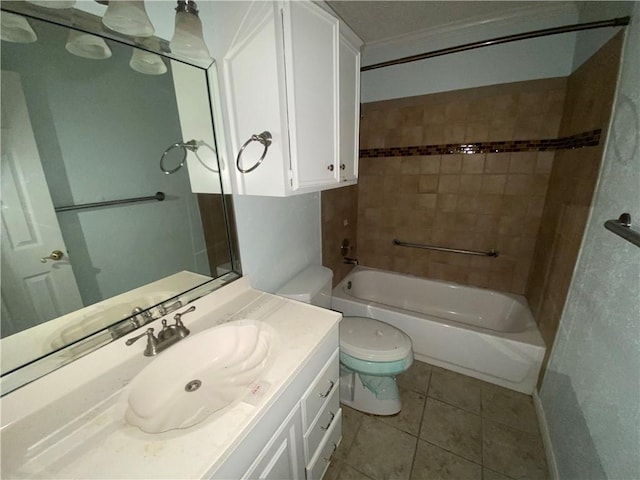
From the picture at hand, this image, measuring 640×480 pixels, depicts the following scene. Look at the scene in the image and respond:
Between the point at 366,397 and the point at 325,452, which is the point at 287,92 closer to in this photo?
the point at 325,452

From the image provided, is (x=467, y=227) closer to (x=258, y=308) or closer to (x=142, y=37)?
(x=258, y=308)

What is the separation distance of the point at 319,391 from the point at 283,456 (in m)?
0.24

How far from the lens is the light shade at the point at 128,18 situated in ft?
2.47

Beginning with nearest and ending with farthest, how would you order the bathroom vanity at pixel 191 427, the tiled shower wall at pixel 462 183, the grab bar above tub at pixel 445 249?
1. the bathroom vanity at pixel 191 427
2. the tiled shower wall at pixel 462 183
3. the grab bar above tub at pixel 445 249

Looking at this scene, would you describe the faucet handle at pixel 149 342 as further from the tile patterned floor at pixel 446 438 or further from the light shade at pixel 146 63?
the tile patterned floor at pixel 446 438

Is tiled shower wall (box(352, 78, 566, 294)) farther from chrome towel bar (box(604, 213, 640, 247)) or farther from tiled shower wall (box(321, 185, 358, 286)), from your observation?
A: chrome towel bar (box(604, 213, 640, 247))

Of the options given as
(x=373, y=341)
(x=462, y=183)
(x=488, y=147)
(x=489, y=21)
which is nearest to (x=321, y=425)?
(x=373, y=341)

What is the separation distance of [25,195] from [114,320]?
44 centimetres

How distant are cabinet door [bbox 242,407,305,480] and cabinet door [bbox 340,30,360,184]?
1069 millimetres

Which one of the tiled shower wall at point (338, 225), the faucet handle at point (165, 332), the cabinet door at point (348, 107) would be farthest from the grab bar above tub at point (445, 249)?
the faucet handle at point (165, 332)

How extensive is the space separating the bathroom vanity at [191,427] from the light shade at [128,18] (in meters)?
0.96

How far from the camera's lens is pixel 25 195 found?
2.34ft

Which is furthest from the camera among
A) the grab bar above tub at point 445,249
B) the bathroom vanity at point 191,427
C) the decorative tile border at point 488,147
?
the grab bar above tub at point 445,249

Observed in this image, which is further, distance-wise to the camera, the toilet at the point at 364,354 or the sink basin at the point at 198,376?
the toilet at the point at 364,354
